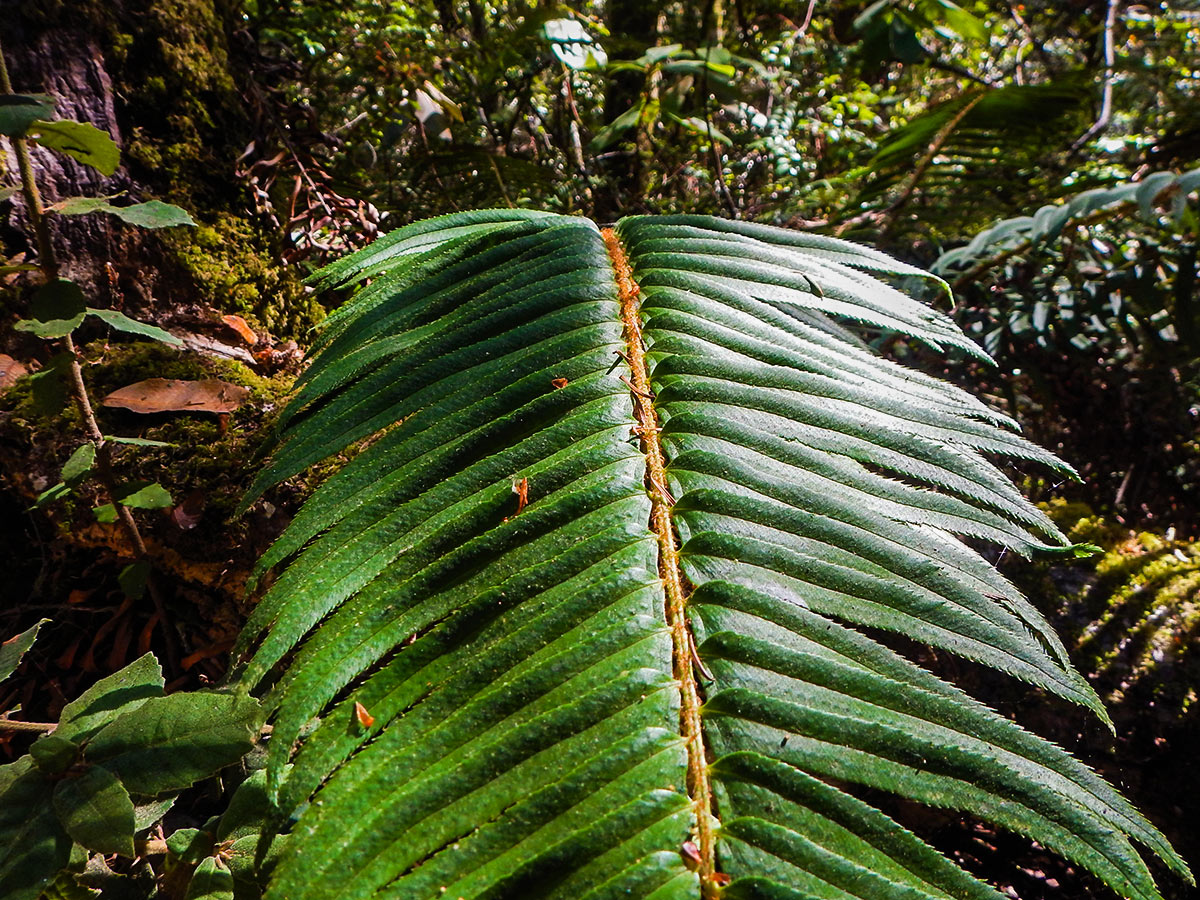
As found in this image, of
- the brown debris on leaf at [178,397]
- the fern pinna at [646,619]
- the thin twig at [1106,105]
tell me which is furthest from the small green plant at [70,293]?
the thin twig at [1106,105]

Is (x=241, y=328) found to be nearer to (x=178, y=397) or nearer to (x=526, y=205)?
(x=178, y=397)

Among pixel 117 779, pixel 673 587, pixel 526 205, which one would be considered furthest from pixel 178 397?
pixel 526 205

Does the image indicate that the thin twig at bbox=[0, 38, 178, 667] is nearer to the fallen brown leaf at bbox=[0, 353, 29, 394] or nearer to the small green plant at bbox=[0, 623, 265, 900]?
the small green plant at bbox=[0, 623, 265, 900]

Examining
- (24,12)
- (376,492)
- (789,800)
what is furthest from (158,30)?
(789,800)

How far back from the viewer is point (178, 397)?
4.49 feet

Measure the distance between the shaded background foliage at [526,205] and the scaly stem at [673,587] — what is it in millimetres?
832

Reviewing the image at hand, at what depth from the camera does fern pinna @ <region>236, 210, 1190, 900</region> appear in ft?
1.51

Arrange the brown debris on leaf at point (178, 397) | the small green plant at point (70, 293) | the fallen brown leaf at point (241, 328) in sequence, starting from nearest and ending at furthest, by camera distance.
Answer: the small green plant at point (70, 293) < the brown debris on leaf at point (178, 397) < the fallen brown leaf at point (241, 328)

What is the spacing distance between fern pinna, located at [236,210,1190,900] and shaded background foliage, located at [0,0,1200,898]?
2.42ft

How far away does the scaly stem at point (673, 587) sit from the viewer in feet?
1.47

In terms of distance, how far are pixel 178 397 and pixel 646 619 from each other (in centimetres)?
121

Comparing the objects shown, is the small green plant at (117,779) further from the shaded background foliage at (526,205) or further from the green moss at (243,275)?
the green moss at (243,275)

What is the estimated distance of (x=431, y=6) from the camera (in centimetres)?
402

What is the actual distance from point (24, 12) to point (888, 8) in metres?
3.05
